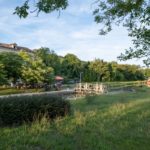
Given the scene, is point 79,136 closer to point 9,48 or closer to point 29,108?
point 29,108

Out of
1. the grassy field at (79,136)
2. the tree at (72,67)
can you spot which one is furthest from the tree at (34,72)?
the grassy field at (79,136)

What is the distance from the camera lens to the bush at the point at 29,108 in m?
10.9

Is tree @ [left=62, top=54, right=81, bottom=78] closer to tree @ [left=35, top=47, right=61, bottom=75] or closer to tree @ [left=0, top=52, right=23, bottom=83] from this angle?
tree @ [left=35, top=47, right=61, bottom=75]

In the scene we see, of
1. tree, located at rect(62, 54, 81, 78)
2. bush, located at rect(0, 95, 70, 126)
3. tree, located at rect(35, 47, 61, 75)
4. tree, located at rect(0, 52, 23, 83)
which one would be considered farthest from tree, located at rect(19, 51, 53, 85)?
bush, located at rect(0, 95, 70, 126)

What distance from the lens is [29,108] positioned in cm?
1165

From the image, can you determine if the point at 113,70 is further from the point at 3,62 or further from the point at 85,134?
the point at 85,134

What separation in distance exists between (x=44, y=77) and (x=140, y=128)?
155ft

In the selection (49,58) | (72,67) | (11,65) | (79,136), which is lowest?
(79,136)

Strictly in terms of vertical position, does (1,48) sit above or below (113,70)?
above

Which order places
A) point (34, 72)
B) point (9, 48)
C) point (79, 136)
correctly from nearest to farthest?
point (79, 136) → point (34, 72) → point (9, 48)

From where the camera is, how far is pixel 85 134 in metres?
9.34

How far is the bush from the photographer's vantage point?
1086 cm

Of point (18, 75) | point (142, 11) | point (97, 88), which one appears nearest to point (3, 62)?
point (18, 75)

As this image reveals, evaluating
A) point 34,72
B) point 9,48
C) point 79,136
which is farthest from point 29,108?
point 9,48
